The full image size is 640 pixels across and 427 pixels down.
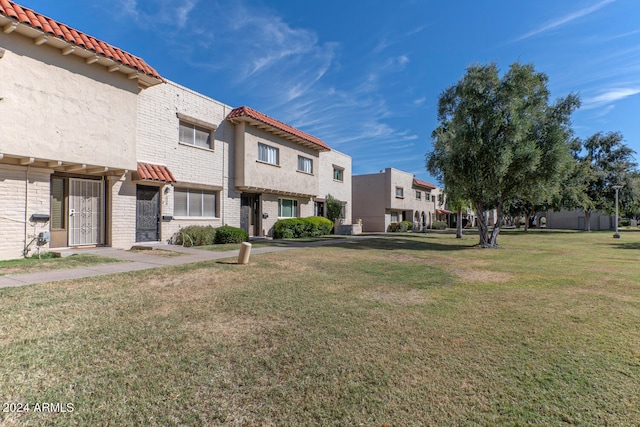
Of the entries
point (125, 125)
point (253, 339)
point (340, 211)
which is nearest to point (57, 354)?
point (253, 339)

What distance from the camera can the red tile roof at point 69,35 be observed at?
8.78 meters

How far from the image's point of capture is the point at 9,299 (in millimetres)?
5168

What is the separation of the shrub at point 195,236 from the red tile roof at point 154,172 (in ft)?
7.87

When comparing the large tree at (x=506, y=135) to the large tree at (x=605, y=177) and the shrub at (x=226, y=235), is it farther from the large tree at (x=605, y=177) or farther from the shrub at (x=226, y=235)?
A: the large tree at (x=605, y=177)

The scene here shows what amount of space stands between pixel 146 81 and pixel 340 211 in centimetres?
1849

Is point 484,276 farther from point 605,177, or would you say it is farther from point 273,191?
point 605,177

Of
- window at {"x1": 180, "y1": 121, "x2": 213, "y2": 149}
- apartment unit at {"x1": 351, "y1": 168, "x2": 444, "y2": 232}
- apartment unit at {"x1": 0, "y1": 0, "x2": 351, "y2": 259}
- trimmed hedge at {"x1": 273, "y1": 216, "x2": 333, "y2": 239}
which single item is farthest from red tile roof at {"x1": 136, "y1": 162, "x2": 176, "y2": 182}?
apartment unit at {"x1": 351, "y1": 168, "x2": 444, "y2": 232}

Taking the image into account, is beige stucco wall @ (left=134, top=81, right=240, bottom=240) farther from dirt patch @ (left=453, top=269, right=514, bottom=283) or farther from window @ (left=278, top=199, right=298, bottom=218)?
dirt patch @ (left=453, top=269, right=514, bottom=283)

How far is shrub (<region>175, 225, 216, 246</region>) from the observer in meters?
14.4

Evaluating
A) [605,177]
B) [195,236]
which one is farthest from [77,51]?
[605,177]

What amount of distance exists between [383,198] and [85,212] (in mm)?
29665

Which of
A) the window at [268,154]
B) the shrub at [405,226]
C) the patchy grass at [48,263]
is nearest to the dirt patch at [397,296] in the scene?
the patchy grass at [48,263]

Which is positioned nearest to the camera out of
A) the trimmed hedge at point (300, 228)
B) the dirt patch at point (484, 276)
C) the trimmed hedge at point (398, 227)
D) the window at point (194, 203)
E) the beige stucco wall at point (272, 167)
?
the dirt patch at point (484, 276)

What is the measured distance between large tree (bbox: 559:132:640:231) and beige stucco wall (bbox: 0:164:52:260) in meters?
44.3
